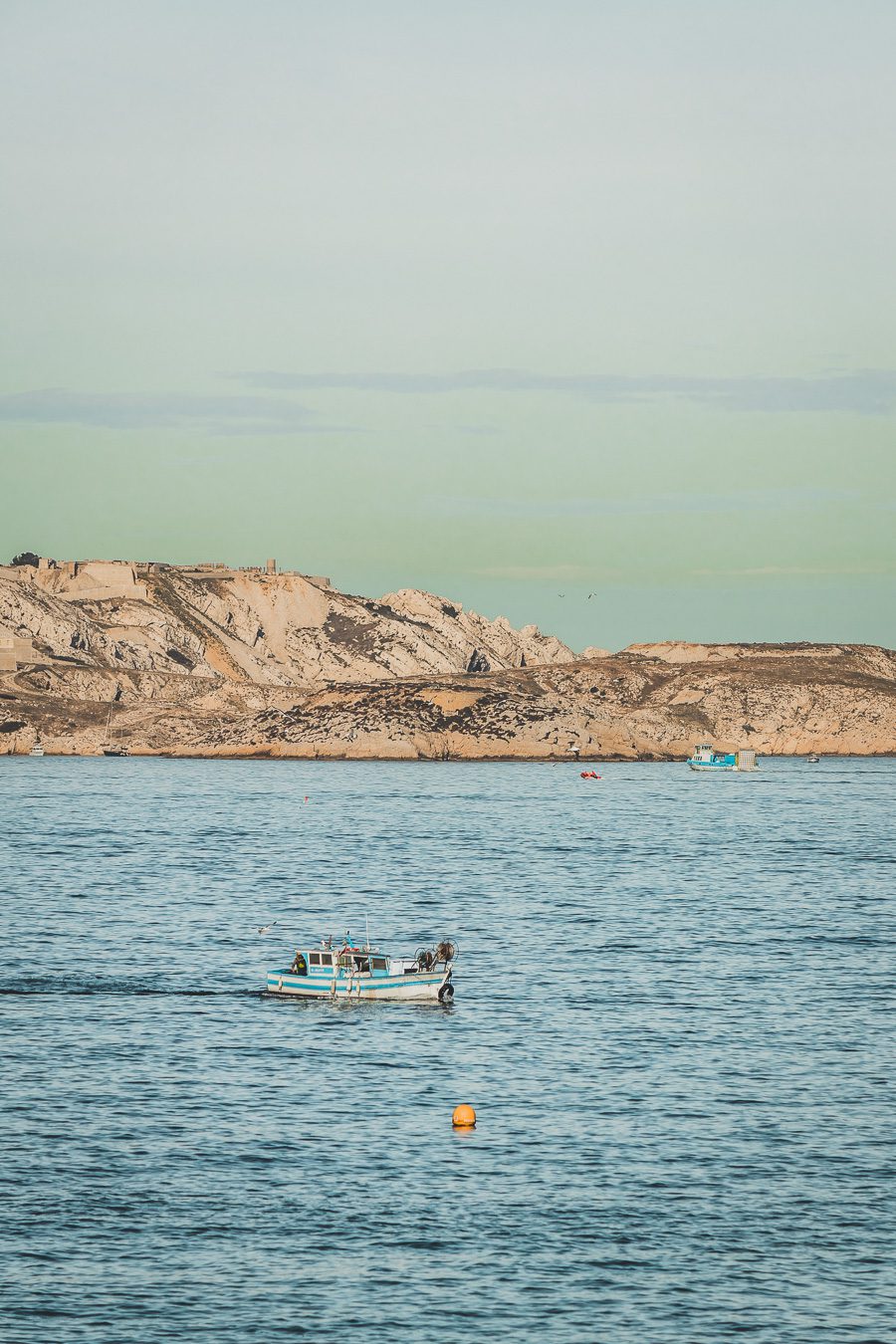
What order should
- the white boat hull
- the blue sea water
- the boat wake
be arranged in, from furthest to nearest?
the boat wake → the white boat hull → the blue sea water

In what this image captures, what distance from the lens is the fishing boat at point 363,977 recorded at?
59.4 metres

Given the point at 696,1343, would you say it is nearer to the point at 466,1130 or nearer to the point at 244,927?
the point at 466,1130

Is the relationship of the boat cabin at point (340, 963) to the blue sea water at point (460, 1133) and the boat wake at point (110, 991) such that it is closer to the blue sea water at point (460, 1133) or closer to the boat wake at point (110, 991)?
the blue sea water at point (460, 1133)

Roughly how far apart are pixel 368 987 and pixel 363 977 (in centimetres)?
39

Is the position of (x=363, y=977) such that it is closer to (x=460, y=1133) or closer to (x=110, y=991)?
(x=110, y=991)

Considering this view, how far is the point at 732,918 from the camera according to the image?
87.5 metres

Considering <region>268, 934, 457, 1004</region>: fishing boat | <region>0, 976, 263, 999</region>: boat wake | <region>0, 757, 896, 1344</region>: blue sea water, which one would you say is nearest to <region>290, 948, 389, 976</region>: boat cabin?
<region>268, 934, 457, 1004</region>: fishing boat

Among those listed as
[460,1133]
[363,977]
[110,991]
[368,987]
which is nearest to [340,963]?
[363,977]

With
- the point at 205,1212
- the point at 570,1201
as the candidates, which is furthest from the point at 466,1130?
the point at 205,1212

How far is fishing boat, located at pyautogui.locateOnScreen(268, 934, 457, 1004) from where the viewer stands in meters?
59.4

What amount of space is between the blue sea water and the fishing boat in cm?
94

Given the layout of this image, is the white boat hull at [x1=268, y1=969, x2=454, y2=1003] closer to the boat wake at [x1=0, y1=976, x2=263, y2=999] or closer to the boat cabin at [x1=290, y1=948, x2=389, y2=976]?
the boat cabin at [x1=290, y1=948, x2=389, y2=976]

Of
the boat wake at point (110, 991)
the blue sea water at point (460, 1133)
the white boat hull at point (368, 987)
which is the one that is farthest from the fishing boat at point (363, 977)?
the boat wake at point (110, 991)

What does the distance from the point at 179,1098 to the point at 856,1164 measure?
1670 cm
